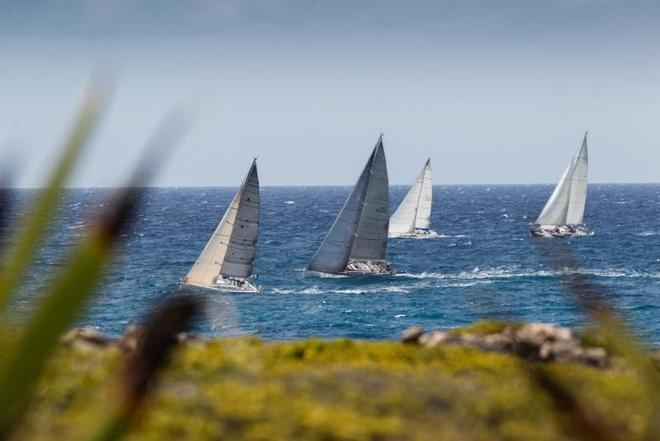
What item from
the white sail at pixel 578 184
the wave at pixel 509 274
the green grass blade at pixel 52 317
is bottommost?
the wave at pixel 509 274

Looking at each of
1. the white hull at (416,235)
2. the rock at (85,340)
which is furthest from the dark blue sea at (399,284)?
the rock at (85,340)

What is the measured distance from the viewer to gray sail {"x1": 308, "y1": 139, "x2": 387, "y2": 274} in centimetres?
6525

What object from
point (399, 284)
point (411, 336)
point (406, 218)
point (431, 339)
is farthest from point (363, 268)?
point (431, 339)

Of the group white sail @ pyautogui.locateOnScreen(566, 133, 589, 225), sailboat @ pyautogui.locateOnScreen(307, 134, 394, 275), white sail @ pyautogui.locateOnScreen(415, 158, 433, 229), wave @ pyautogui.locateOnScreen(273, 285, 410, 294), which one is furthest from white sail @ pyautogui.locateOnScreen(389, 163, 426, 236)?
wave @ pyautogui.locateOnScreen(273, 285, 410, 294)

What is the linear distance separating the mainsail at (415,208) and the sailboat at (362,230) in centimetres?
3355

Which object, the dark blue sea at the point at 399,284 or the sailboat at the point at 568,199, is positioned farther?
the sailboat at the point at 568,199

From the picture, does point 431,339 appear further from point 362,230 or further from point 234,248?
point 362,230

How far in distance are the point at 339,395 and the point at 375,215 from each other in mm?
56217

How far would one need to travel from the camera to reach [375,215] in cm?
6712

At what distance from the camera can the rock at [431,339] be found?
14237 millimetres

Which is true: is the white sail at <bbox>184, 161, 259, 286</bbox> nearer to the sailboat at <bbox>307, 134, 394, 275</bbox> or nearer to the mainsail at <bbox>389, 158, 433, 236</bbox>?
the sailboat at <bbox>307, 134, 394, 275</bbox>

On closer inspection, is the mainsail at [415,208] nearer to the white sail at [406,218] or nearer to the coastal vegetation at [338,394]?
the white sail at [406,218]

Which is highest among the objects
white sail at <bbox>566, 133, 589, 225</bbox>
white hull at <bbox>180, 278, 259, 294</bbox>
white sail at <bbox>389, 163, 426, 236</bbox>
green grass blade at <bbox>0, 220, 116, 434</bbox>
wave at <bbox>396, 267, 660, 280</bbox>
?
green grass blade at <bbox>0, 220, 116, 434</bbox>

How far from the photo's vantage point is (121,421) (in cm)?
140
